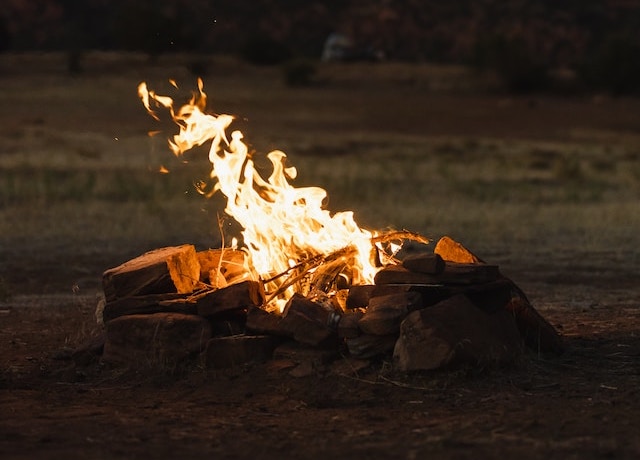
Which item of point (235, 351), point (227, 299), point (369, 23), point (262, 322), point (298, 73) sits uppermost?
point (369, 23)

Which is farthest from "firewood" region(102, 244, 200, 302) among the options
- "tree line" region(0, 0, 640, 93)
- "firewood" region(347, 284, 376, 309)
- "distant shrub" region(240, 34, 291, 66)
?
"tree line" region(0, 0, 640, 93)

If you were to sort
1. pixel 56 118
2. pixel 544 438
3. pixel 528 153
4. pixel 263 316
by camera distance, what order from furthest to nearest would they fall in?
pixel 56 118
pixel 528 153
pixel 263 316
pixel 544 438

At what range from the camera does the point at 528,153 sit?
33.6m

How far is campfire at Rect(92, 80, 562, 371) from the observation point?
26.8 feet

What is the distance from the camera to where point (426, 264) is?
8.37 metres

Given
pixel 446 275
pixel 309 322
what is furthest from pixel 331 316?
pixel 446 275

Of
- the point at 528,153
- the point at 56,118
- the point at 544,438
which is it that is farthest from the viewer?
the point at 56,118

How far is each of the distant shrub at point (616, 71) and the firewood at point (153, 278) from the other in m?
46.1

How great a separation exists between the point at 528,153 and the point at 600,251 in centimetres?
1804

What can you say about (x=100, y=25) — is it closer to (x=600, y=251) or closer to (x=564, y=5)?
(x=564, y=5)

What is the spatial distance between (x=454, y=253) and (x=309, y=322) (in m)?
1.44

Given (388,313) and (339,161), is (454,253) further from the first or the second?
(339,161)

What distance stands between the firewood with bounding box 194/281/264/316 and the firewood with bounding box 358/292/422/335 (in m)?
0.84

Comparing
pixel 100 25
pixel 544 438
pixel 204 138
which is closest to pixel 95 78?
pixel 100 25
